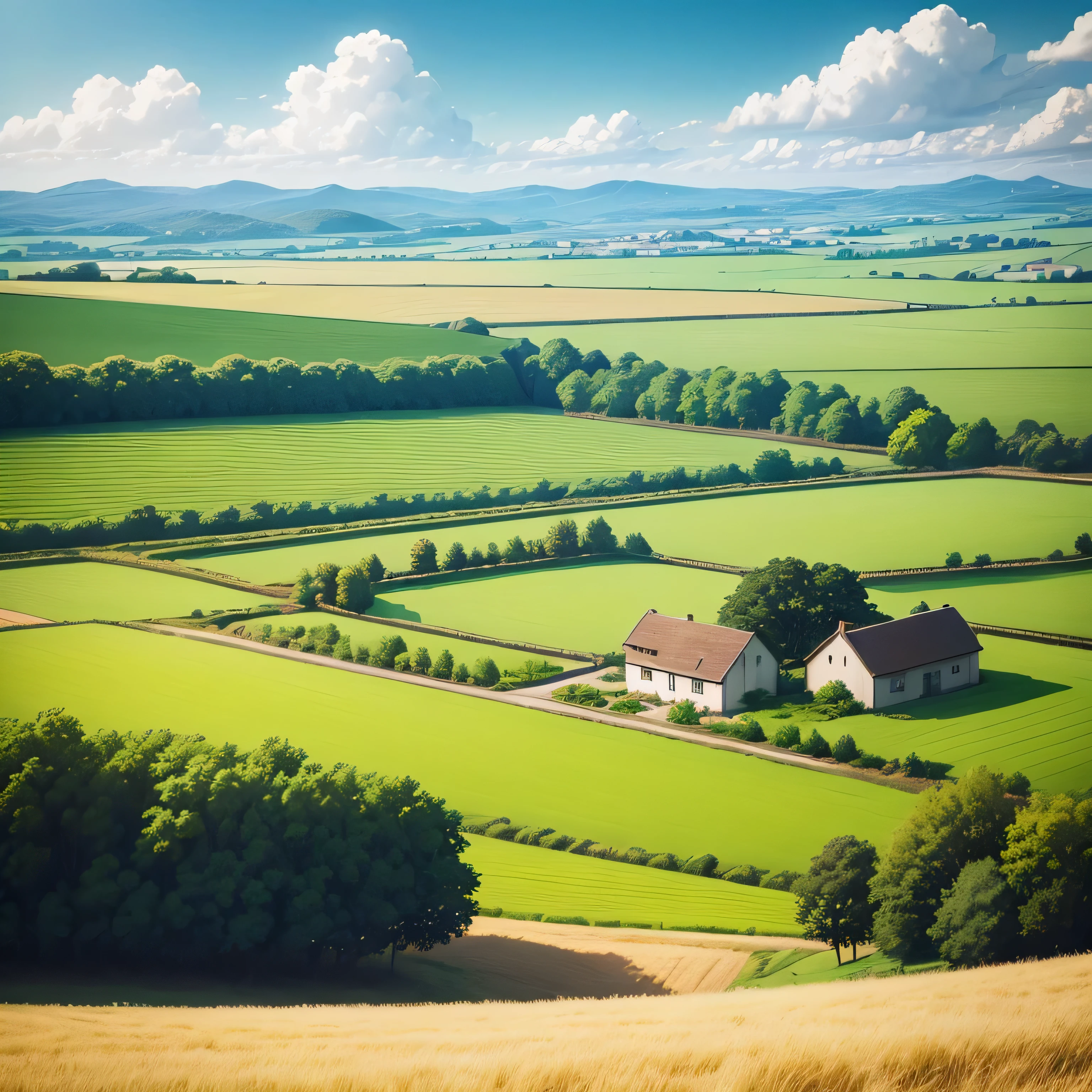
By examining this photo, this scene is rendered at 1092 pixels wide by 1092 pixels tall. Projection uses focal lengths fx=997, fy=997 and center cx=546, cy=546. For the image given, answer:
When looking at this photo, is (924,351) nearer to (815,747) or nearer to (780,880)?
(815,747)

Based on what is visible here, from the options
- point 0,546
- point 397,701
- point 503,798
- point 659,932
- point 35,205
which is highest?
point 35,205

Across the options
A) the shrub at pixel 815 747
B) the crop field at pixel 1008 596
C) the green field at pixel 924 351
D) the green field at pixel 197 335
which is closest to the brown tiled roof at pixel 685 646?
the shrub at pixel 815 747

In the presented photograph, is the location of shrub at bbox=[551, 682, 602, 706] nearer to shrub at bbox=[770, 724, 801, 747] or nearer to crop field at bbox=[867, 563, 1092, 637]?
shrub at bbox=[770, 724, 801, 747]

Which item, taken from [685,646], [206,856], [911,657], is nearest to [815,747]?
[911,657]

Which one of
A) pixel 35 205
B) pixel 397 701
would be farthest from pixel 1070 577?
pixel 35 205

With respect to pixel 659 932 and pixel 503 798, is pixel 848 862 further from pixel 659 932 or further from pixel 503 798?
pixel 503 798

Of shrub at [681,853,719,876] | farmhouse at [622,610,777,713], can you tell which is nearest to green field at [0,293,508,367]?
farmhouse at [622,610,777,713]

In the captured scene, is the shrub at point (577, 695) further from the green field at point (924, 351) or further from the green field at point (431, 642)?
the green field at point (924, 351)
